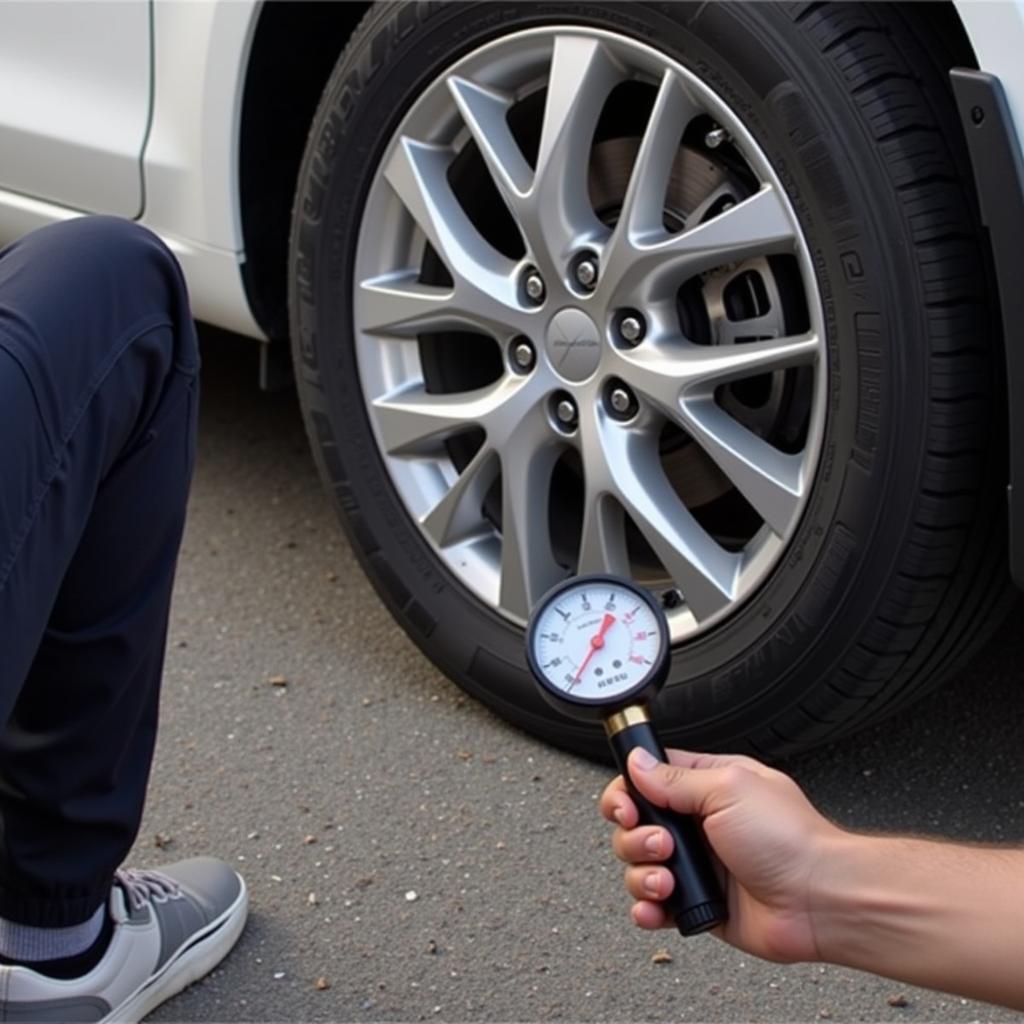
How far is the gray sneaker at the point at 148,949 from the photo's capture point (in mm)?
2014

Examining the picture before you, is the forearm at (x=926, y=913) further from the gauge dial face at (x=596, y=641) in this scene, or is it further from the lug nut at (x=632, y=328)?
the lug nut at (x=632, y=328)

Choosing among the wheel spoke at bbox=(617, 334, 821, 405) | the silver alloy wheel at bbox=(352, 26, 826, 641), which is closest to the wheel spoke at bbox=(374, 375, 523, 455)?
the silver alloy wheel at bbox=(352, 26, 826, 641)

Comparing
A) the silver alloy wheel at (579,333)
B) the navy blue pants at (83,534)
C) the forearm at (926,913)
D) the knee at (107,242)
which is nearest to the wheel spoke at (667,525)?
the silver alloy wheel at (579,333)

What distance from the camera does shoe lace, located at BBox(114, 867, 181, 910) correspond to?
2.14m

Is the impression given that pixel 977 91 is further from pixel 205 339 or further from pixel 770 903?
pixel 205 339

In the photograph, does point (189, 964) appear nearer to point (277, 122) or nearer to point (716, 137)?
point (716, 137)

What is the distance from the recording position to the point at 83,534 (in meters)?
1.85

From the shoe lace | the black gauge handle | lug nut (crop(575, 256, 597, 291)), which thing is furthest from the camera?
lug nut (crop(575, 256, 597, 291))

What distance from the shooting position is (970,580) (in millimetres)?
2172

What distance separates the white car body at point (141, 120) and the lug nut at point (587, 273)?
633mm

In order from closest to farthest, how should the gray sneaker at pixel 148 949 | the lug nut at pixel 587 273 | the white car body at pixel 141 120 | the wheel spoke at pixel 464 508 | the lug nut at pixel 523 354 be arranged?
the gray sneaker at pixel 148 949, the lug nut at pixel 587 273, the lug nut at pixel 523 354, the wheel spoke at pixel 464 508, the white car body at pixel 141 120

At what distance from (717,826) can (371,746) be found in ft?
3.80

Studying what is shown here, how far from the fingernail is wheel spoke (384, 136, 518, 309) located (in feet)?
3.37

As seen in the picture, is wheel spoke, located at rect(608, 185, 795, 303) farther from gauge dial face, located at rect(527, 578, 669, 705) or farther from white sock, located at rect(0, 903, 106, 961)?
white sock, located at rect(0, 903, 106, 961)
